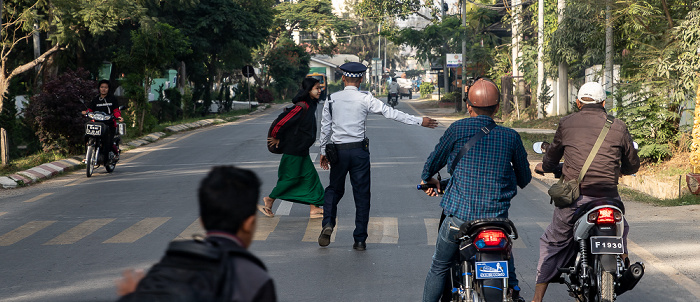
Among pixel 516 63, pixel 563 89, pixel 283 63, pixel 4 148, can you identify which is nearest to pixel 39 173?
pixel 4 148

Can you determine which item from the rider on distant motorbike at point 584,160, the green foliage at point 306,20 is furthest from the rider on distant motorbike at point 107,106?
the green foliage at point 306,20

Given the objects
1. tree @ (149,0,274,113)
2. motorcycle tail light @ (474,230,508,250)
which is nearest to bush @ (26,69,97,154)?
motorcycle tail light @ (474,230,508,250)

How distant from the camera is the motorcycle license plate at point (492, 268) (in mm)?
4414

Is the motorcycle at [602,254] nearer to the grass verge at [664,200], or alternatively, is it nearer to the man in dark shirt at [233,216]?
the man in dark shirt at [233,216]

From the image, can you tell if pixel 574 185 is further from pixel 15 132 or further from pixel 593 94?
pixel 15 132

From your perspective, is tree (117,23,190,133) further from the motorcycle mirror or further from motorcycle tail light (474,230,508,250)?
motorcycle tail light (474,230,508,250)

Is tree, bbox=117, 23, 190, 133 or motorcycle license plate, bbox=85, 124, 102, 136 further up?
tree, bbox=117, 23, 190, 133

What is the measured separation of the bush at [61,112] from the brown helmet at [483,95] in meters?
13.8

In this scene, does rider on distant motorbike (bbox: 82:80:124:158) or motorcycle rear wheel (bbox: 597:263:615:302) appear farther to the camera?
rider on distant motorbike (bbox: 82:80:124:158)

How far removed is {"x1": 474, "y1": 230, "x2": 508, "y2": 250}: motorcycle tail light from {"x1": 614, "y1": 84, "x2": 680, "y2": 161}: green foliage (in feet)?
32.6

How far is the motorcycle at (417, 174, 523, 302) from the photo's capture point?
14.5 ft

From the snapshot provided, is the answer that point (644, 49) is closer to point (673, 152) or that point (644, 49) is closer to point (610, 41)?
point (610, 41)

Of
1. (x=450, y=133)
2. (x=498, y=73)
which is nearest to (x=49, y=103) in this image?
(x=450, y=133)

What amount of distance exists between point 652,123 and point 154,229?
896cm
